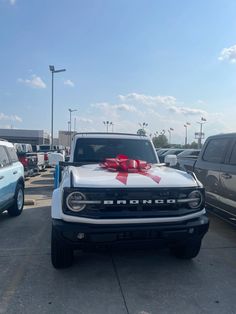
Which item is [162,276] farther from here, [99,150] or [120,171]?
[99,150]

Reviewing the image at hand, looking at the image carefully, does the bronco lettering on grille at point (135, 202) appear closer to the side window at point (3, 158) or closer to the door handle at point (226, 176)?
the door handle at point (226, 176)

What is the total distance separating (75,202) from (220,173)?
137 inches

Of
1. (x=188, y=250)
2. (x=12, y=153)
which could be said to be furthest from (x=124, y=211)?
(x=12, y=153)

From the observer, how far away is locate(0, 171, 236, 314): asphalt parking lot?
3.63m

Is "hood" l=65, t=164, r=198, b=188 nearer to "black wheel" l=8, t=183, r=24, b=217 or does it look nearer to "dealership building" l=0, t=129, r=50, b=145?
"black wheel" l=8, t=183, r=24, b=217

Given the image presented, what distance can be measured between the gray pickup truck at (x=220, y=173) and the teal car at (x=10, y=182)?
4.23m

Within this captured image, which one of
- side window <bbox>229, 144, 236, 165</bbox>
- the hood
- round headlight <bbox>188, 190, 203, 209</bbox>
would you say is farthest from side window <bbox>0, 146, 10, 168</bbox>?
side window <bbox>229, 144, 236, 165</bbox>

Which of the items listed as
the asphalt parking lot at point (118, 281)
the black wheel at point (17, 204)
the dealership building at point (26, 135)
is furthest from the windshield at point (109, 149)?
the dealership building at point (26, 135)

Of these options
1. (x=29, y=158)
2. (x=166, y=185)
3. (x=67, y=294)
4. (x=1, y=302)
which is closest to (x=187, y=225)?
(x=166, y=185)

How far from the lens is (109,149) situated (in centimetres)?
619

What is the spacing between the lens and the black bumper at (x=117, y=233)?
3.88 m

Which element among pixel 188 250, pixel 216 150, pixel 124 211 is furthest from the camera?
pixel 216 150

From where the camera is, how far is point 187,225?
13.7 ft

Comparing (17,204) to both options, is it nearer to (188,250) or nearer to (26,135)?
(188,250)
